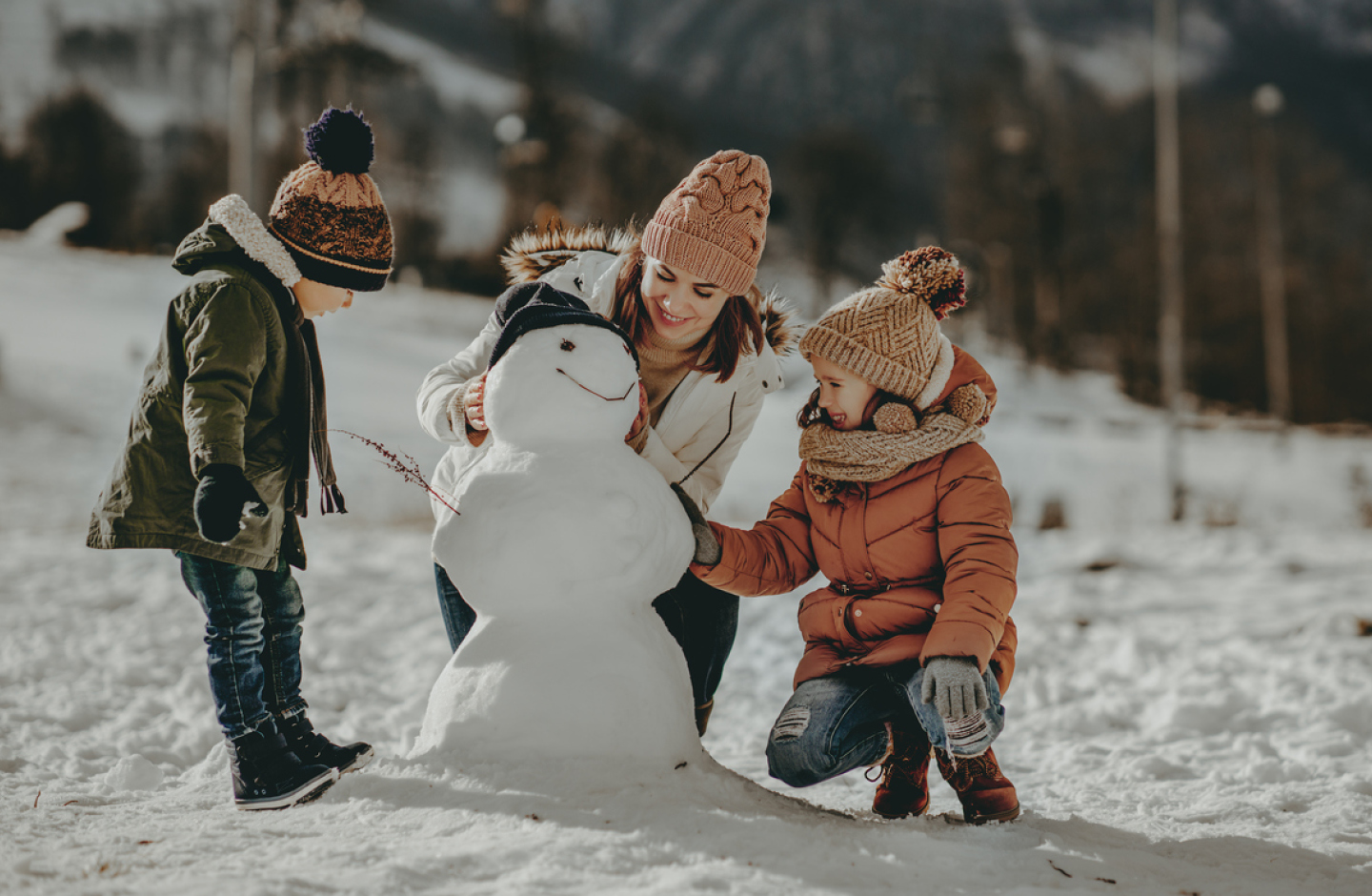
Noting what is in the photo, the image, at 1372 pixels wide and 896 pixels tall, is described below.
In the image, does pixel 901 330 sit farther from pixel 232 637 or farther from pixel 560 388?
pixel 232 637

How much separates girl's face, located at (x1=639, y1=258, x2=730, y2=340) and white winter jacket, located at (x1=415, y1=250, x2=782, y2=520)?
0.12m

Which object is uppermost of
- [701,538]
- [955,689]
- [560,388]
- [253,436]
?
[560,388]

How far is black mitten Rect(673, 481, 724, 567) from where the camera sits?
2.28m

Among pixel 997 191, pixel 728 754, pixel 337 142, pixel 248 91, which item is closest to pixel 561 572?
pixel 337 142

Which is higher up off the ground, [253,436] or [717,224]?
[717,224]

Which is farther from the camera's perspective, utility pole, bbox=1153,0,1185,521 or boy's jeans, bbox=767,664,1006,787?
utility pole, bbox=1153,0,1185,521

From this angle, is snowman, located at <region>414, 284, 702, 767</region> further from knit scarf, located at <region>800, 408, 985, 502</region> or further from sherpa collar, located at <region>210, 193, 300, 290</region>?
sherpa collar, located at <region>210, 193, 300, 290</region>

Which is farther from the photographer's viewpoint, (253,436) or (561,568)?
(253,436)

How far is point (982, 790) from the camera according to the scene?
2113 millimetres

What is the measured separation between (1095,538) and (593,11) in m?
57.4

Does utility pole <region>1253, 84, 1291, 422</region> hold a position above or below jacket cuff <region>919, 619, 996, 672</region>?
above

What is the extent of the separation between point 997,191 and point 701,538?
25.1 meters

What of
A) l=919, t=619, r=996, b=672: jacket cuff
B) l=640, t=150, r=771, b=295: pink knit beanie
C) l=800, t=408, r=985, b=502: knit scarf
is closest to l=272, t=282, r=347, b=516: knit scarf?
l=640, t=150, r=771, b=295: pink knit beanie

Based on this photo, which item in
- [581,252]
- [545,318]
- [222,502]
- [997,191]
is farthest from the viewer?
[997,191]
